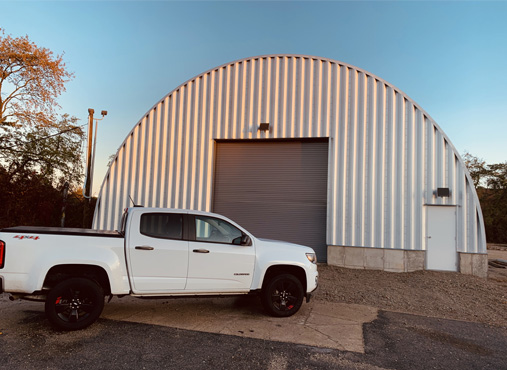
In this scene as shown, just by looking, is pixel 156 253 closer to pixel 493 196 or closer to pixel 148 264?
pixel 148 264

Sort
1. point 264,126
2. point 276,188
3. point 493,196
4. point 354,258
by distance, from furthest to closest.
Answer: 1. point 493,196
2. point 276,188
3. point 264,126
4. point 354,258

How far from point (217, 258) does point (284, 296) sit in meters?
1.44

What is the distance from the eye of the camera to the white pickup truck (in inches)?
181

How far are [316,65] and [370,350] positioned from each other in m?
10.2

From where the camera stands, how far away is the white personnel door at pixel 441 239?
10531 millimetres

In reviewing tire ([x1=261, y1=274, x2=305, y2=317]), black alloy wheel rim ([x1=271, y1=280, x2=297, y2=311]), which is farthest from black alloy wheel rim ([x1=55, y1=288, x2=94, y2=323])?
black alloy wheel rim ([x1=271, y1=280, x2=297, y2=311])

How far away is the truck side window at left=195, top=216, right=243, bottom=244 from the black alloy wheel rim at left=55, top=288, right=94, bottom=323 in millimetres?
1829

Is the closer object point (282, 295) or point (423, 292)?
point (282, 295)

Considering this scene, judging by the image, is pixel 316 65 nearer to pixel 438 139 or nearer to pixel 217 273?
pixel 438 139

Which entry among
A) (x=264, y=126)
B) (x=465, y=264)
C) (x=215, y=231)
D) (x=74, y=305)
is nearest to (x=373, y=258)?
(x=465, y=264)

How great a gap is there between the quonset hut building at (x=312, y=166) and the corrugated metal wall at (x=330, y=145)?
0.04 meters

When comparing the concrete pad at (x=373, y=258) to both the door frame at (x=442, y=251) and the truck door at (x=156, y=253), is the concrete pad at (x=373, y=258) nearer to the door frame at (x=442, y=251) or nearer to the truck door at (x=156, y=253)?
the door frame at (x=442, y=251)

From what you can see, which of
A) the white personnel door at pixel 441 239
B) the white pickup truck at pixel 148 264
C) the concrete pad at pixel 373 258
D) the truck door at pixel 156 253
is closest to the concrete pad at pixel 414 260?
the white personnel door at pixel 441 239

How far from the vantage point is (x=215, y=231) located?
5695mm
